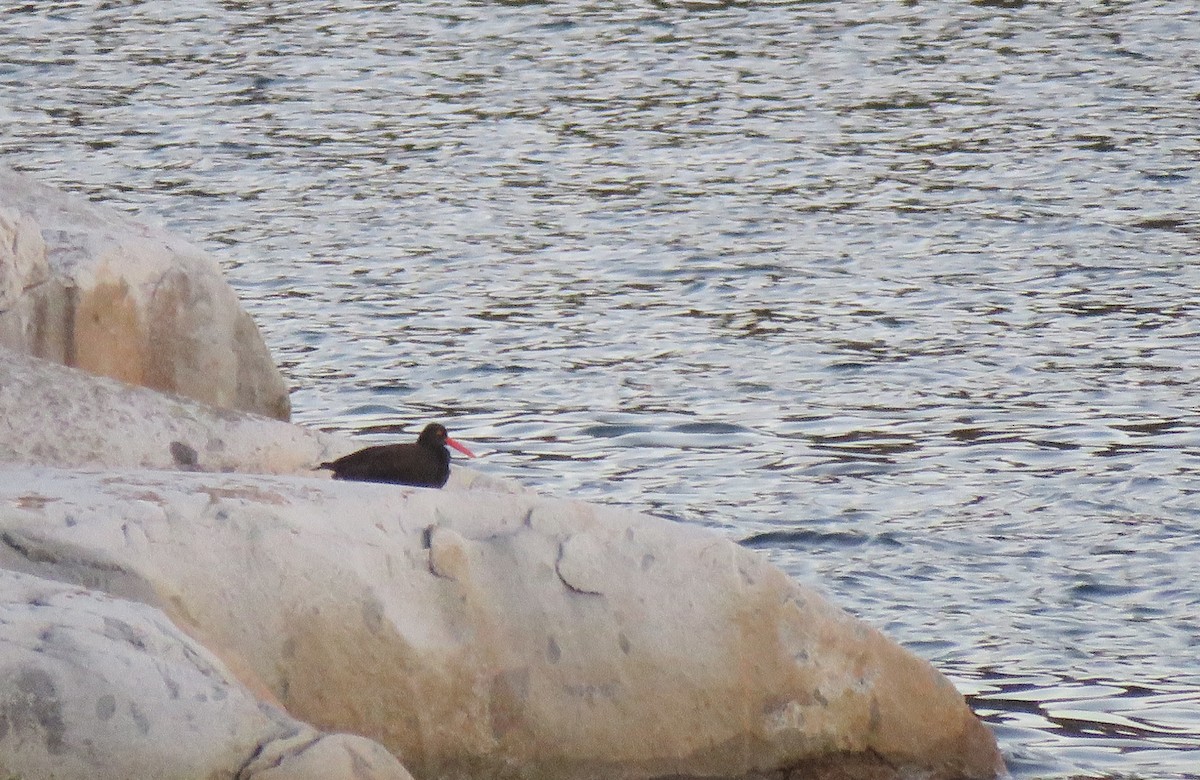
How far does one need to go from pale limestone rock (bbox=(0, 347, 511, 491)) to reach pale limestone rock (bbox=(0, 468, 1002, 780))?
38.7 inches

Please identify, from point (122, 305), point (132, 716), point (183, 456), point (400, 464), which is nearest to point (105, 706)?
point (132, 716)

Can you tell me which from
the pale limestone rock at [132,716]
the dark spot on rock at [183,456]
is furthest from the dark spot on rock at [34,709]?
the dark spot on rock at [183,456]

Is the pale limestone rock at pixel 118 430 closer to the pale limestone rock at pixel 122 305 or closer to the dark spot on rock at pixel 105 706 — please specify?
the pale limestone rock at pixel 122 305

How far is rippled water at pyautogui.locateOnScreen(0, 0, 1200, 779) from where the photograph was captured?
10078 millimetres

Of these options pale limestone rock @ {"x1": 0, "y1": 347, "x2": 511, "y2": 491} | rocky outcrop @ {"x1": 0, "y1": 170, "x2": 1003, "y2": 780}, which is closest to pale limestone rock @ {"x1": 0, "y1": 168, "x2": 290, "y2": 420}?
pale limestone rock @ {"x1": 0, "y1": 347, "x2": 511, "y2": 491}

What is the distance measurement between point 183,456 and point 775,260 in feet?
27.6

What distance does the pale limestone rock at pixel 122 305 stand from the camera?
9523mm

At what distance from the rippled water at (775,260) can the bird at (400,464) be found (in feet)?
6.55

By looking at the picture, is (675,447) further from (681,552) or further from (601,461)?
(681,552)

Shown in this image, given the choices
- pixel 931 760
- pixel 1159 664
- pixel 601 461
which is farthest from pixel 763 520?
pixel 931 760

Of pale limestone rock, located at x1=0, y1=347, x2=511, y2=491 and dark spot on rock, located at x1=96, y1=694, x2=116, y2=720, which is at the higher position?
dark spot on rock, located at x1=96, y1=694, x2=116, y2=720

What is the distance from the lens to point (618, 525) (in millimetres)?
7523

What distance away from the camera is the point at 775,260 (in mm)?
16250

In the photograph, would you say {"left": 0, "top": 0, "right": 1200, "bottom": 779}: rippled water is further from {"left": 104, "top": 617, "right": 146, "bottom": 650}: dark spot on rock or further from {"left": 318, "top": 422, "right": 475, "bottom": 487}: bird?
Result: {"left": 104, "top": 617, "right": 146, "bottom": 650}: dark spot on rock
